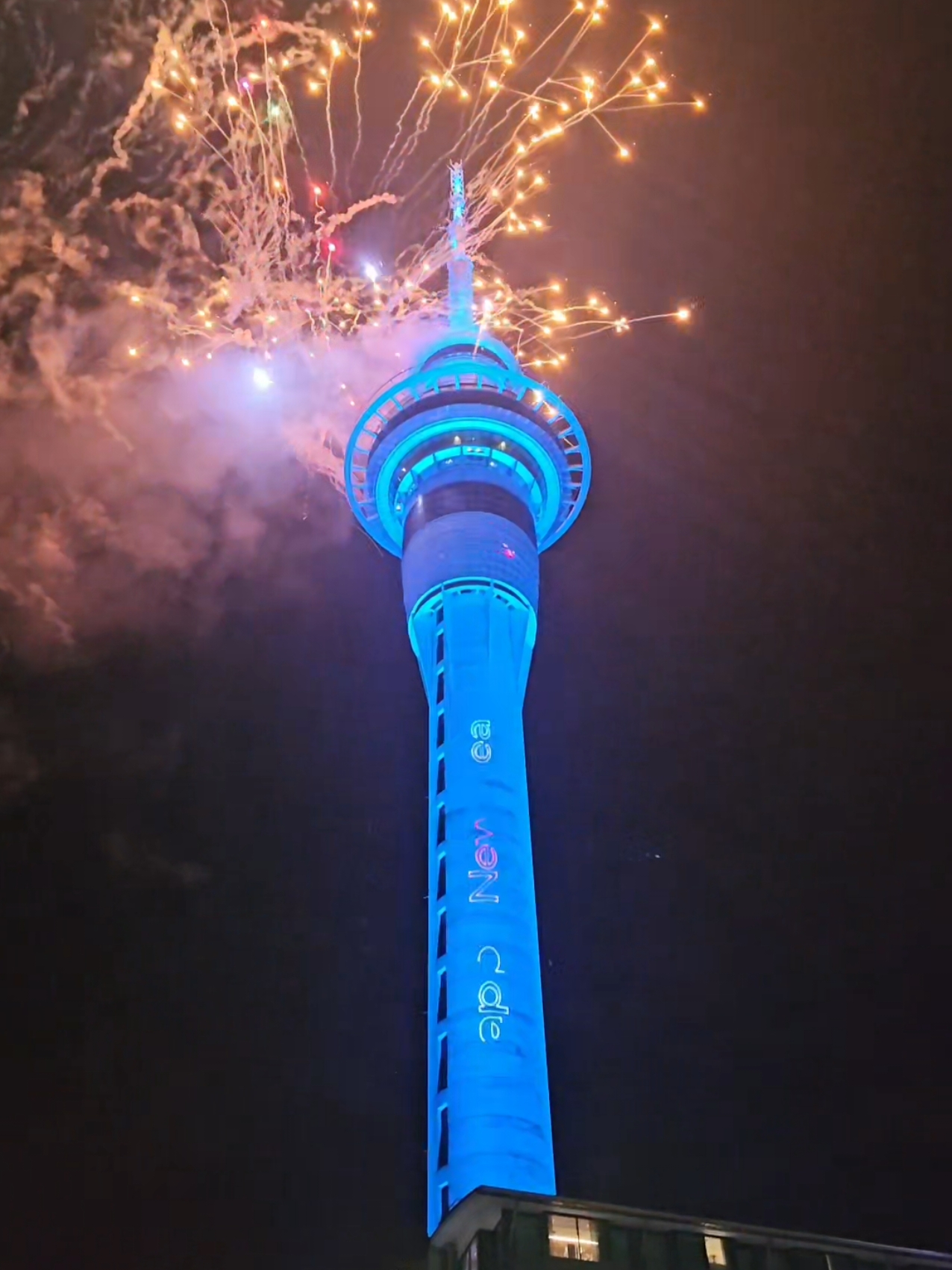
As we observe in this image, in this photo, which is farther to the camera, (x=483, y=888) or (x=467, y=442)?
(x=467, y=442)

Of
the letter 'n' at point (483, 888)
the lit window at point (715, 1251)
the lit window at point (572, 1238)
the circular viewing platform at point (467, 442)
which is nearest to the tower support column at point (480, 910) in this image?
the letter 'n' at point (483, 888)

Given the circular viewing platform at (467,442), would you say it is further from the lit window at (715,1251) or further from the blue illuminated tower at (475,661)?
the lit window at (715,1251)

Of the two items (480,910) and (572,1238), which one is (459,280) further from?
(572,1238)

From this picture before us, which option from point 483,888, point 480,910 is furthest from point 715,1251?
point 483,888

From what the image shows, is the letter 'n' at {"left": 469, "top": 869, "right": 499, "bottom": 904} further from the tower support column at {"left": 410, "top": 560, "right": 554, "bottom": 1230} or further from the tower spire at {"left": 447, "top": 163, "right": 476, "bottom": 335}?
the tower spire at {"left": 447, "top": 163, "right": 476, "bottom": 335}

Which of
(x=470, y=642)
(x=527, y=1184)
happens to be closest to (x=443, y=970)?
(x=527, y=1184)

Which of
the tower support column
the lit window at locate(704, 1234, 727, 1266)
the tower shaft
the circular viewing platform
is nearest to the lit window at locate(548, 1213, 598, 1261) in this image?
the lit window at locate(704, 1234, 727, 1266)

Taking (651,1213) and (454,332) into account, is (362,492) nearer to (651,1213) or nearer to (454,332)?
(454,332)
